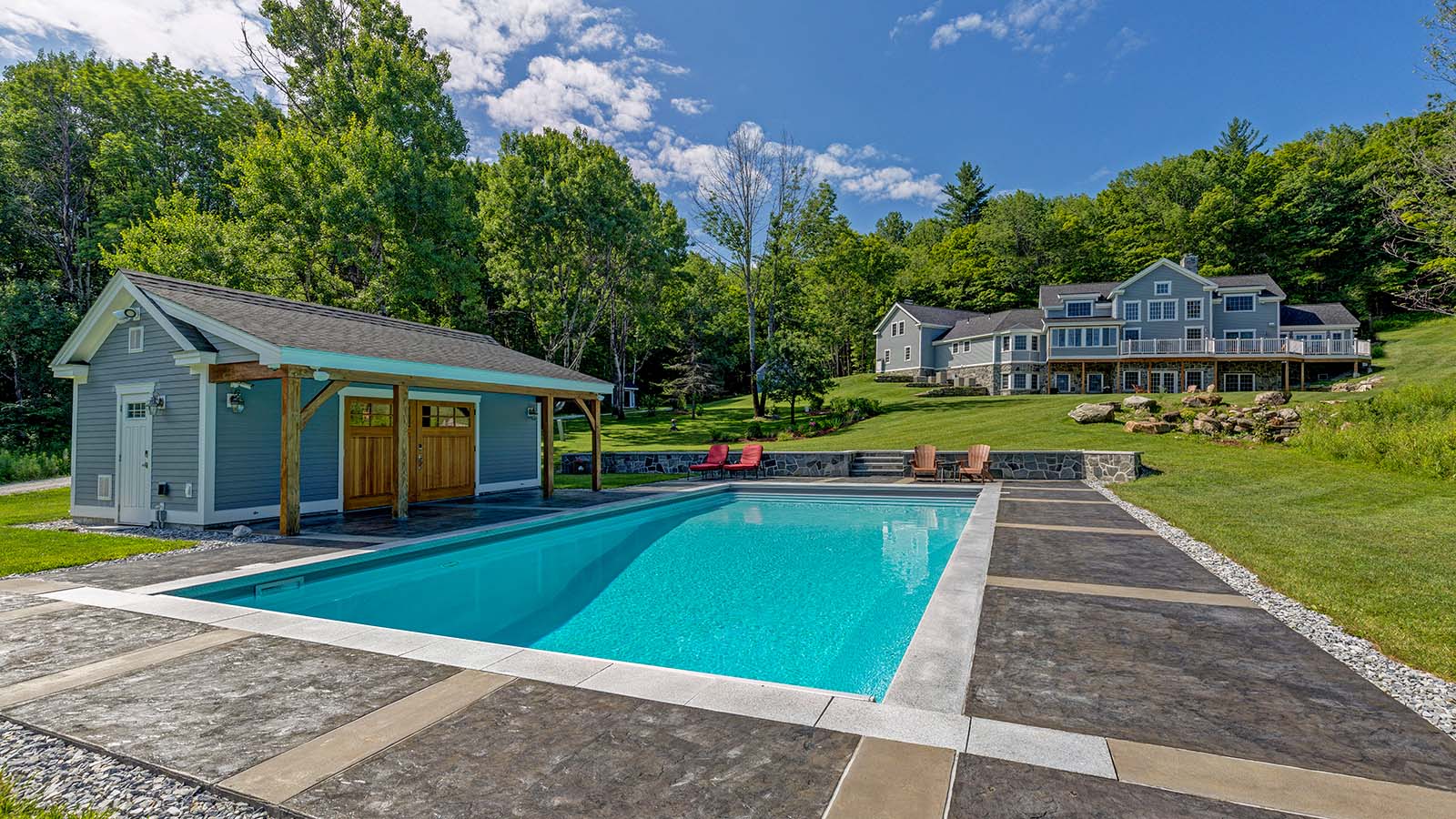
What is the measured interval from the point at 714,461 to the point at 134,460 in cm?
1208

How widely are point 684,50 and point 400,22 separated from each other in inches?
549

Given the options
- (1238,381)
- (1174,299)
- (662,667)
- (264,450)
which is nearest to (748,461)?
(264,450)

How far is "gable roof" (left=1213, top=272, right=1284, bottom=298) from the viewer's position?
33.1 metres

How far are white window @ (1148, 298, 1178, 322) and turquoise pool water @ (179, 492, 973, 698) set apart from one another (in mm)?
30601

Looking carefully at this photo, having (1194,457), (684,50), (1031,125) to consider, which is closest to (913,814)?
(1194,457)

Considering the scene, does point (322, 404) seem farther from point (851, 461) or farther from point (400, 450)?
point (851, 461)

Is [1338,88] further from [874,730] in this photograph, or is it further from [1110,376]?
[874,730]

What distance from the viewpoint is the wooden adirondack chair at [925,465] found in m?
15.8

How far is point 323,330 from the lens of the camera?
10.3 metres

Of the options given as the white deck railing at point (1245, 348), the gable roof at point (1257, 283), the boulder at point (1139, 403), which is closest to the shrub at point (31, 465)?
the boulder at point (1139, 403)

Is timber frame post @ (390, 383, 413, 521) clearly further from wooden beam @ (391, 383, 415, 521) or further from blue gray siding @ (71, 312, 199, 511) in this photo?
blue gray siding @ (71, 312, 199, 511)

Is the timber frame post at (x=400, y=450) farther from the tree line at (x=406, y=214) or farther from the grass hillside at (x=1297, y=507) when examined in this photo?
the tree line at (x=406, y=214)

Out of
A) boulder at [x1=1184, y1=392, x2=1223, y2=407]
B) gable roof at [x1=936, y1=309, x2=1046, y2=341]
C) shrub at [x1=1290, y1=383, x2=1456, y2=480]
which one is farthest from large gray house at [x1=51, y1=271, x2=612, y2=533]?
gable roof at [x1=936, y1=309, x2=1046, y2=341]

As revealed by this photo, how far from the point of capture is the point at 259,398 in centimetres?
1025
